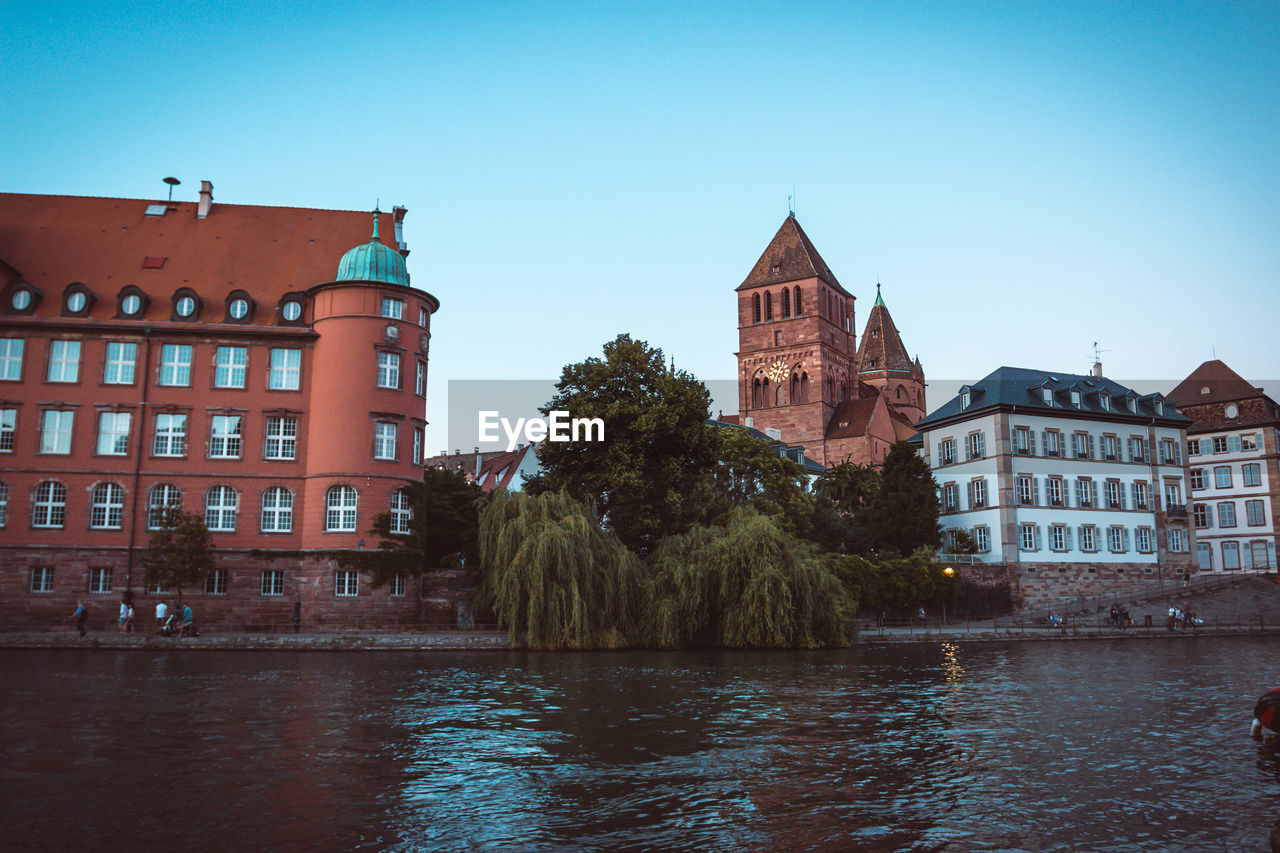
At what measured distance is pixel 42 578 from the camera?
44375mm

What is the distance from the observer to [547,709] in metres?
22.5

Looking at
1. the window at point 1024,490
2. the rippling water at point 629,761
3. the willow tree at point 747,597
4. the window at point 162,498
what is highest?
the window at point 1024,490

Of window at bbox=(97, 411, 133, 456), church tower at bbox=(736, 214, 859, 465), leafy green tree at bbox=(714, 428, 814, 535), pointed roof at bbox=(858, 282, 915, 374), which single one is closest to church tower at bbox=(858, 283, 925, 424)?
pointed roof at bbox=(858, 282, 915, 374)

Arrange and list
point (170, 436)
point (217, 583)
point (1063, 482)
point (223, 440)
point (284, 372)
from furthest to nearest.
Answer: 1. point (1063, 482)
2. point (284, 372)
3. point (223, 440)
4. point (170, 436)
5. point (217, 583)

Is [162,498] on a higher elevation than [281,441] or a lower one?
lower

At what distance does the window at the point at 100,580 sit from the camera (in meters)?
44.6

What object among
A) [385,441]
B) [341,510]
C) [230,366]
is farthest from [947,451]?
[230,366]

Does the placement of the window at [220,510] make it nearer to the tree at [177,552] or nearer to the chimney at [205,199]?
the tree at [177,552]

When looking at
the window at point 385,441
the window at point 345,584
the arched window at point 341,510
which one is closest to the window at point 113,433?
the arched window at point 341,510

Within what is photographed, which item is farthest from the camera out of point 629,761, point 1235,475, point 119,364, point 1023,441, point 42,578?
point 1235,475

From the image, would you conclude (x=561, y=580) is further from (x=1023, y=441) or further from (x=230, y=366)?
(x=1023, y=441)

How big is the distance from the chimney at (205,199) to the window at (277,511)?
16324 millimetres

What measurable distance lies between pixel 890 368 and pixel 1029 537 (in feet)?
262

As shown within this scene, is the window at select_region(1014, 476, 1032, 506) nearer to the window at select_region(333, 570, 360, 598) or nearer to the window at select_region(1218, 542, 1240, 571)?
the window at select_region(1218, 542, 1240, 571)
